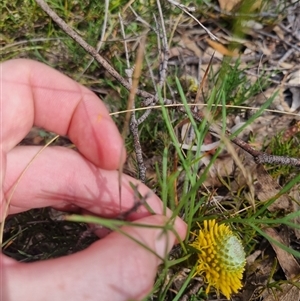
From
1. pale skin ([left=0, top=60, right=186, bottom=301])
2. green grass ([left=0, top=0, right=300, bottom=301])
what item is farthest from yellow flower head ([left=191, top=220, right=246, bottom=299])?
green grass ([left=0, top=0, right=300, bottom=301])

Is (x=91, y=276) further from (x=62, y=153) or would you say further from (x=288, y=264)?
(x=288, y=264)

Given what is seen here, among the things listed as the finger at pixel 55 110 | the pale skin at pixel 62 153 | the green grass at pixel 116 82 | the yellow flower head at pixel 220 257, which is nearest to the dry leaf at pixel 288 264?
the green grass at pixel 116 82

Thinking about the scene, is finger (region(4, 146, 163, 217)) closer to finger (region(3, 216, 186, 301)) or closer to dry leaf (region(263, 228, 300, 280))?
finger (region(3, 216, 186, 301))

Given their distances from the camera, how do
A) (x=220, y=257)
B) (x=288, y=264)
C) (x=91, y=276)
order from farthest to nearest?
Result: (x=288, y=264), (x=220, y=257), (x=91, y=276)

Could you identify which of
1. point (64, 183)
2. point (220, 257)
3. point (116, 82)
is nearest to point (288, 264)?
point (220, 257)

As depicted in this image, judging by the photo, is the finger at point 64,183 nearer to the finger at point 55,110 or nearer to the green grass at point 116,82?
the finger at point 55,110

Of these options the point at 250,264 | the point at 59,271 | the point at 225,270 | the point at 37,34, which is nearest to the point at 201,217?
the point at 225,270
